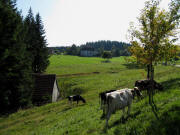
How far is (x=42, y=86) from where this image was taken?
32062mm

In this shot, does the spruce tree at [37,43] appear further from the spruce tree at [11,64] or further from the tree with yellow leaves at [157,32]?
the tree with yellow leaves at [157,32]

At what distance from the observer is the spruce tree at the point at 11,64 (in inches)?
804

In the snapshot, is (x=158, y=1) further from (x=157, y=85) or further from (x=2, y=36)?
(x=2, y=36)

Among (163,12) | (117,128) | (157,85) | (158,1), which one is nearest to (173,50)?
(163,12)

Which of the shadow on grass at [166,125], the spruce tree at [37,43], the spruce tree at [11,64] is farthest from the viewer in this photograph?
the spruce tree at [37,43]

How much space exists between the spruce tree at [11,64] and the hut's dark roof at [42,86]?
15.9ft

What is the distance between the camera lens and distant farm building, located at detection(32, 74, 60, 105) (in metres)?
29.6

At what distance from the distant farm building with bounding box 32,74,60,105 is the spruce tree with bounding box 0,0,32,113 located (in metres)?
4.54

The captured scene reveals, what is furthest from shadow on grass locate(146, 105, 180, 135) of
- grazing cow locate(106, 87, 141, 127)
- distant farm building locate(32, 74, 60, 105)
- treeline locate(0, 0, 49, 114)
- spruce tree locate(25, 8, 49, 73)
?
spruce tree locate(25, 8, 49, 73)

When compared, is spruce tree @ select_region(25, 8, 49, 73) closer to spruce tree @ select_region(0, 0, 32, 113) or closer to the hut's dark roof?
the hut's dark roof

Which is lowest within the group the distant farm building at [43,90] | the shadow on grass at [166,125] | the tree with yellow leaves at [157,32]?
the distant farm building at [43,90]

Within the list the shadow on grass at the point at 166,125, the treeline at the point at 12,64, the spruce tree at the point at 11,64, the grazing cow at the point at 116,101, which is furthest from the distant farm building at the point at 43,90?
the shadow on grass at the point at 166,125

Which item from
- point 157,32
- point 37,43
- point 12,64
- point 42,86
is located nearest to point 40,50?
point 37,43

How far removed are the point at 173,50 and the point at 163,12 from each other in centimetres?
310
